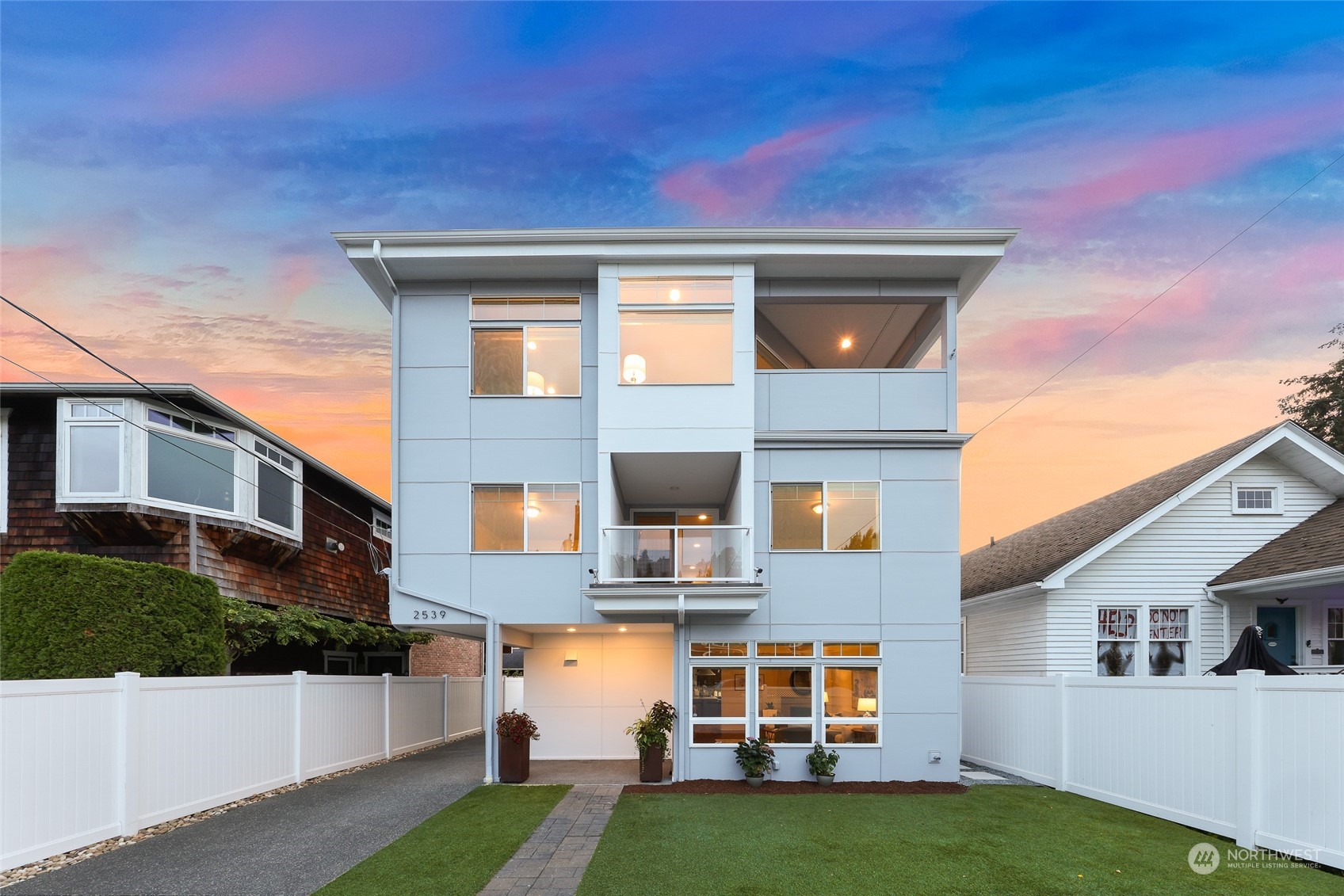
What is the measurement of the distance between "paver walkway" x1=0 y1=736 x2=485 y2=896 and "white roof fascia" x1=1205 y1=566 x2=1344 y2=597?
13.5 metres

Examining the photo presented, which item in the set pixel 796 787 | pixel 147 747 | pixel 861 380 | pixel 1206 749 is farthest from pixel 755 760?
pixel 147 747

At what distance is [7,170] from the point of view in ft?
44.9

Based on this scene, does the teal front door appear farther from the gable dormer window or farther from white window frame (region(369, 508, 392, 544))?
white window frame (region(369, 508, 392, 544))

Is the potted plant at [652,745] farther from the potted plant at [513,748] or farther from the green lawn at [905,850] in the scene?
the potted plant at [513,748]

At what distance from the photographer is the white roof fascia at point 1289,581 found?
11.9m

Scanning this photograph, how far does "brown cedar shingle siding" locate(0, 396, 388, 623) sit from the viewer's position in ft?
45.6

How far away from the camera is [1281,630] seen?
47.6ft

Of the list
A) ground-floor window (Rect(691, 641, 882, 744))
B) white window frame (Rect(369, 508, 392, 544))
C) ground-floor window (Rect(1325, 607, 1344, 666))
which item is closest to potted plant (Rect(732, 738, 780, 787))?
ground-floor window (Rect(691, 641, 882, 744))

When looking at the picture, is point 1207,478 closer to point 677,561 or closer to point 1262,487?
point 1262,487

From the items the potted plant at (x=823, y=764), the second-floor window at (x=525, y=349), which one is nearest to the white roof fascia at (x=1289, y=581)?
the potted plant at (x=823, y=764)

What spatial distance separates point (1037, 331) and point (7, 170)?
21244mm

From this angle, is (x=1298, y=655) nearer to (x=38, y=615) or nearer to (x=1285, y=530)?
(x=1285, y=530)

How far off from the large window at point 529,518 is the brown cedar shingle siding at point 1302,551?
11895 millimetres

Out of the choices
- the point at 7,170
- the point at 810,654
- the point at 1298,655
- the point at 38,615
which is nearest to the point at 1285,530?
the point at 1298,655
